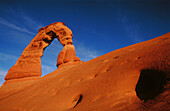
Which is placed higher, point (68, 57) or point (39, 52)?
point (39, 52)

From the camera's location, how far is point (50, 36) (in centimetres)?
1548

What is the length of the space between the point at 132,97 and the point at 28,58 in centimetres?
1454

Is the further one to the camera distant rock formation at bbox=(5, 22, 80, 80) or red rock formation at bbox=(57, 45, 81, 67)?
distant rock formation at bbox=(5, 22, 80, 80)

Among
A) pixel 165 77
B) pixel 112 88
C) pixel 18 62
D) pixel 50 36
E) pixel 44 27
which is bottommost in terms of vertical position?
pixel 165 77

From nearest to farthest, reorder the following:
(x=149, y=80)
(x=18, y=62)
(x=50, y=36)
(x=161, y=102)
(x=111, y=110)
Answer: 1. (x=161, y=102)
2. (x=111, y=110)
3. (x=149, y=80)
4. (x=18, y=62)
5. (x=50, y=36)

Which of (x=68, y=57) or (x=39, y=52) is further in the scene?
(x=39, y=52)

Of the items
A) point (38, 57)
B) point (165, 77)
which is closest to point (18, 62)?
point (38, 57)

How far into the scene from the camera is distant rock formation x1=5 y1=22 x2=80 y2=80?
463 inches

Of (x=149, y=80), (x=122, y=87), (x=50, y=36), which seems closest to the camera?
(x=149, y=80)

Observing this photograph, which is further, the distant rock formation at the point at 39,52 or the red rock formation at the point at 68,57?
the distant rock formation at the point at 39,52

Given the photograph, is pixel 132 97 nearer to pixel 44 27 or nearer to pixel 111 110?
pixel 111 110

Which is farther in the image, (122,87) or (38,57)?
(38,57)

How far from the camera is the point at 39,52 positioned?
13.9 metres

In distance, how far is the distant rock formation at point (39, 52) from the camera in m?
11.8
